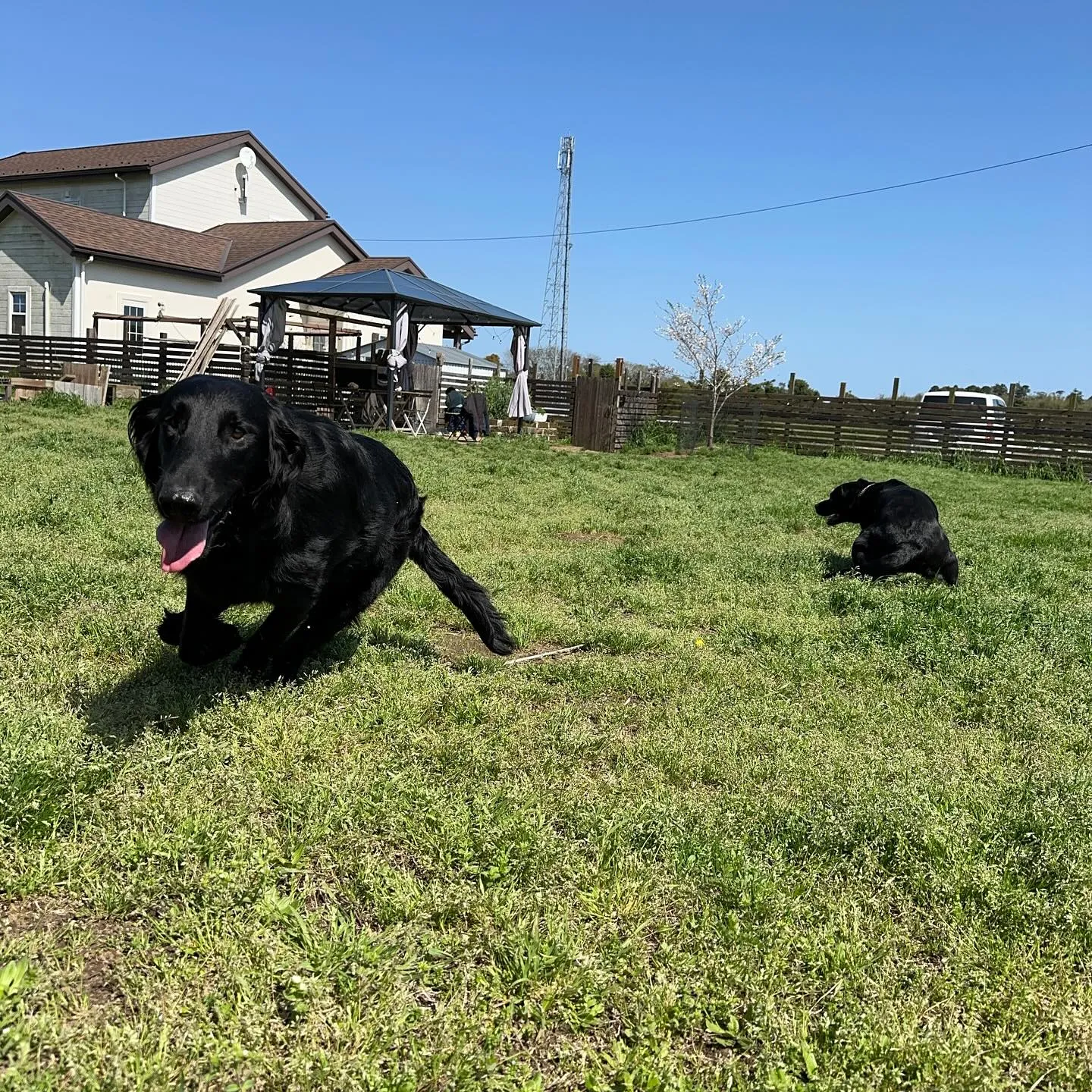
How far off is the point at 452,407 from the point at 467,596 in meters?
19.9

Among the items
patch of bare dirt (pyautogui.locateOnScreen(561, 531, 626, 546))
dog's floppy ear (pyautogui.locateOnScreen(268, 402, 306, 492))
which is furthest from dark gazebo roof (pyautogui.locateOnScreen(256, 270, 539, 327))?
dog's floppy ear (pyautogui.locateOnScreen(268, 402, 306, 492))

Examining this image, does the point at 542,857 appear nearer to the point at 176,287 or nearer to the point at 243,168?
the point at 176,287

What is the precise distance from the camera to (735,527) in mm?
9383

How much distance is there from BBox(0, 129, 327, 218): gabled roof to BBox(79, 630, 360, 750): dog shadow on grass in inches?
1197

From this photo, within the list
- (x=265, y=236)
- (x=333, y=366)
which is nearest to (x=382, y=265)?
(x=265, y=236)

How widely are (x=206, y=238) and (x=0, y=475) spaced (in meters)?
23.6

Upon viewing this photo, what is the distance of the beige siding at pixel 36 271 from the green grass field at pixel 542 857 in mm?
24067

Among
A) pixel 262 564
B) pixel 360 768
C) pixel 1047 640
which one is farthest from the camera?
pixel 1047 640

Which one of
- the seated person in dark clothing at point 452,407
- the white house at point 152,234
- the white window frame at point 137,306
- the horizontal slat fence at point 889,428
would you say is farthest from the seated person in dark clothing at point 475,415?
the white window frame at point 137,306

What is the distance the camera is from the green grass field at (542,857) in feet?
6.41

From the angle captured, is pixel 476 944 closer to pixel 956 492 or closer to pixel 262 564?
pixel 262 564

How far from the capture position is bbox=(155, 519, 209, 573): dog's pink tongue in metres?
2.92

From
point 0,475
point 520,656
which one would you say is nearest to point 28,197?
point 0,475

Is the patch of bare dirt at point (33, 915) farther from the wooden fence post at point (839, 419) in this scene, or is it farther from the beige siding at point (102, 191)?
the beige siding at point (102, 191)
